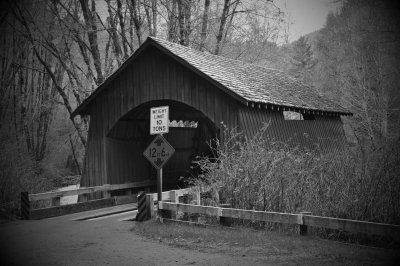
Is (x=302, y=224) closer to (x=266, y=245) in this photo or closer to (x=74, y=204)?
(x=266, y=245)

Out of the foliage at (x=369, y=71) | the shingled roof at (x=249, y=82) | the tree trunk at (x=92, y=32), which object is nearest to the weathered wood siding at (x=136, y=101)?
the shingled roof at (x=249, y=82)

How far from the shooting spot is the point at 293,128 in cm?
1477

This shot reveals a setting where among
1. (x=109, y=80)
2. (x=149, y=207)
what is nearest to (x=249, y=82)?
(x=109, y=80)

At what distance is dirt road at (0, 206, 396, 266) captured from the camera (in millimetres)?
6135

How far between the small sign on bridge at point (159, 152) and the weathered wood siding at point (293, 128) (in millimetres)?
2794

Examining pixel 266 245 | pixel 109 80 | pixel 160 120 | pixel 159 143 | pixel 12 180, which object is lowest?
pixel 266 245

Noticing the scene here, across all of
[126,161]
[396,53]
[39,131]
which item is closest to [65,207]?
[126,161]

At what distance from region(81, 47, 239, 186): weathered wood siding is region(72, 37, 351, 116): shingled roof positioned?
0.41 m

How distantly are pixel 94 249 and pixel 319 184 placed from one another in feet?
15.0

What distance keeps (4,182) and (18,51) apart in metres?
11.2

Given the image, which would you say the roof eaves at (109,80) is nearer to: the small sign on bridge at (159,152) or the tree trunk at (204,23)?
the small sign on bridge at (159,152)

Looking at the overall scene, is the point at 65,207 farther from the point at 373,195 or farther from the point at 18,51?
the point at 18,51

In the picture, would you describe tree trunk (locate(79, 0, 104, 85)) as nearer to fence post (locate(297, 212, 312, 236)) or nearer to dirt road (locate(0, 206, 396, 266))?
dirt road (locate(0, 206, 396, 266))

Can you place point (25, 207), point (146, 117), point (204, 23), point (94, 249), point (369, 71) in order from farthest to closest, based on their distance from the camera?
point (369, 71) < point (204, 23) < point (146, 117) < point (25, 207) < point (94, 249)
